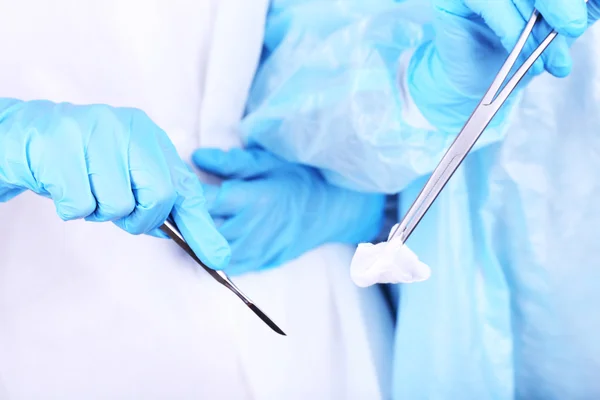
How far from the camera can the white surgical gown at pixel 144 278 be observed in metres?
0.63

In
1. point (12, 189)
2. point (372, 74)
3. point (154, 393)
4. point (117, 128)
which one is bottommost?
point (154, 393)

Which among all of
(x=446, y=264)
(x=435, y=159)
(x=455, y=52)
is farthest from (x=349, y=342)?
(x=455, y=52)

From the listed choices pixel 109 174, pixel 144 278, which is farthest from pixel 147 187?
pixel 144 278

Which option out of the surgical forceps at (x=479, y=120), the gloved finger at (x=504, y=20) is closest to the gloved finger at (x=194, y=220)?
the surgical forceps at (x=479, y=120)

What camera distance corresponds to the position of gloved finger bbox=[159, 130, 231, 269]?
609 millimetres

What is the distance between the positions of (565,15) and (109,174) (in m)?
0.43

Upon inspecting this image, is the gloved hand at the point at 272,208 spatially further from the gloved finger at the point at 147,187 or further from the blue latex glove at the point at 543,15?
the blue latex glove at the point at 543,15

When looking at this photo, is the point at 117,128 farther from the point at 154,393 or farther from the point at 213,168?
the point at 154,393

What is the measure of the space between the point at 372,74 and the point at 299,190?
20cm

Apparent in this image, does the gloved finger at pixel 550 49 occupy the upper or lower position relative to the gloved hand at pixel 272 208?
upper

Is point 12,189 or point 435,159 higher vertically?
point 435,159

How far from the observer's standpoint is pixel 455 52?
597 mm

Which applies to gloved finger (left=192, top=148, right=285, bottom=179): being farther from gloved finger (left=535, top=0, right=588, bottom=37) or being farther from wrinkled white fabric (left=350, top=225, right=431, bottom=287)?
gloved finger (left=535, top=0, right=588, bottom=37)

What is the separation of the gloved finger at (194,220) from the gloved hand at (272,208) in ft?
0.35
